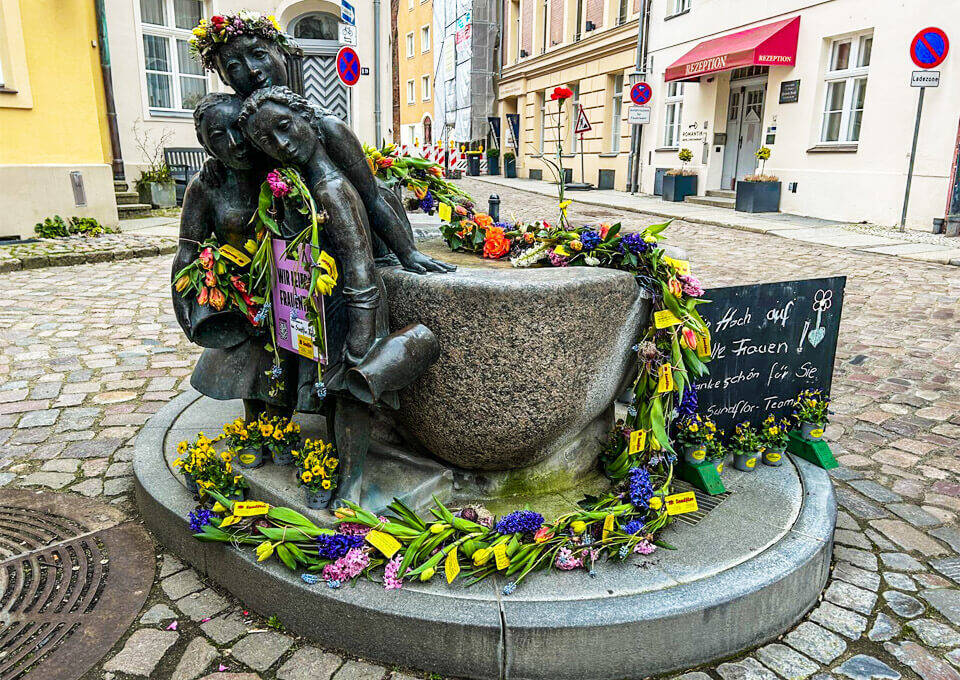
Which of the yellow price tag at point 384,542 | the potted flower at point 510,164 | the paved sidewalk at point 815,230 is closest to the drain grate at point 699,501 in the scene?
the yellow price tag at point 384,542

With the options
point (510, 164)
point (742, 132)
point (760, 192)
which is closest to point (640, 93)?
point (742, 132)

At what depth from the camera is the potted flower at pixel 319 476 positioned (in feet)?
8.45

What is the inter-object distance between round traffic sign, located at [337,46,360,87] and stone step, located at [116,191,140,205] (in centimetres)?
519

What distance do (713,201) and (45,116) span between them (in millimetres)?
12044

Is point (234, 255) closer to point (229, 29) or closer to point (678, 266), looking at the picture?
point (229, 29)

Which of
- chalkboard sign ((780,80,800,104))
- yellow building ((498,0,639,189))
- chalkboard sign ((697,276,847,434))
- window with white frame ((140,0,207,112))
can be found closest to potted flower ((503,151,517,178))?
yellow building ((498,0,639,189))

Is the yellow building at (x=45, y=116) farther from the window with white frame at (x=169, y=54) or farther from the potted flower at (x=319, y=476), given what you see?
the potted flower at (x=319, y=476)

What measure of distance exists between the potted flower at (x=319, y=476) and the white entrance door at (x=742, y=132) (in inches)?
564

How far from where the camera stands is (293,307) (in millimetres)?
2578

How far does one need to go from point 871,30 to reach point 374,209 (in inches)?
489

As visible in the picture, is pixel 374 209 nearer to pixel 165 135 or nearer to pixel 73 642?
pixel 73 642

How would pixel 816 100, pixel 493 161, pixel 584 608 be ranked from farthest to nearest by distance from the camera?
pixel 493 161 → pixel 816 100 → pixel 584 608

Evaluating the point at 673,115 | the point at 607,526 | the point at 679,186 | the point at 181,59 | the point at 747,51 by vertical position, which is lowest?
the point at 607,526

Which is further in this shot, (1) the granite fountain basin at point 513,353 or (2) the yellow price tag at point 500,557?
(1) the granite fountain basin at point 513,353
